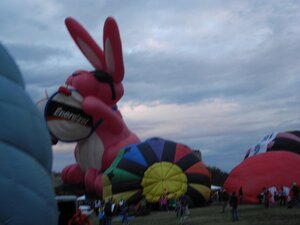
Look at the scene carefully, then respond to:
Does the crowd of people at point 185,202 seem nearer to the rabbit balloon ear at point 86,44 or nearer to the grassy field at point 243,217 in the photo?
the grassy field at point 243,217

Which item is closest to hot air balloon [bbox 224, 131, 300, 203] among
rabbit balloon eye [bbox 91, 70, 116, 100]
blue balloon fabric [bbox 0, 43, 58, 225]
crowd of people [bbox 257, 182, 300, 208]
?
crowd of people [bbox 257, 182, 300, 208]

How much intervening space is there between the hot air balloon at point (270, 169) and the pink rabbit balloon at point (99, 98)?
5.23 m

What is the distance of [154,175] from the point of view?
719 inches

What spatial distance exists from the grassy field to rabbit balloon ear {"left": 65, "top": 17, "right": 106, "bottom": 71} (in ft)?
22.7

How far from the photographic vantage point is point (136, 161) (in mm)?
18656

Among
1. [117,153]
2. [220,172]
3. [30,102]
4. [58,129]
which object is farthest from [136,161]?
[220,172]

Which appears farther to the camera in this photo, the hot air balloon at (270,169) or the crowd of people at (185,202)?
the hot air balloon at (270,169)

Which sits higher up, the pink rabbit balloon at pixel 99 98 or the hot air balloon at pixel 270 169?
the pink rabbit balloon at pixel 99 98

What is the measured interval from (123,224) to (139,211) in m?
2.60

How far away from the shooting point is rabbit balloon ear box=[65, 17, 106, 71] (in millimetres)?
20520

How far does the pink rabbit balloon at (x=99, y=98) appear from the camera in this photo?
20.9m

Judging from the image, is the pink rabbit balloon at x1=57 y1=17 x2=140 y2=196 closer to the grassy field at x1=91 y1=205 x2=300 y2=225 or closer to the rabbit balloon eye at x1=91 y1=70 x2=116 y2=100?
the rabbit balloon eye at x1=91 y1=70 x2=116 y2=100

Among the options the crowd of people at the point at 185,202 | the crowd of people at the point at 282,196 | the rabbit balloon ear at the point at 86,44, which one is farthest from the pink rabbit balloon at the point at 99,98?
the crowd of people at the point at 282,196

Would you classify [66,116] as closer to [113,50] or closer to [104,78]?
[104,78]
